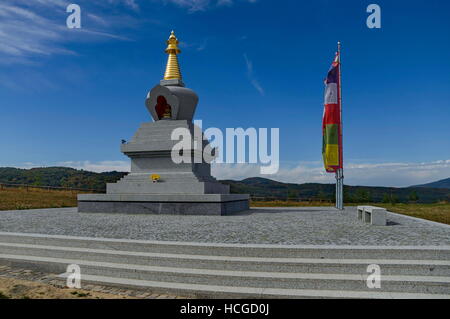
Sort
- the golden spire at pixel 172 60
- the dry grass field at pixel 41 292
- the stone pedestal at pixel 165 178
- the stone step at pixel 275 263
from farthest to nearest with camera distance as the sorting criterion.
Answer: the golden spire at pixel 172 60, the stone pedestal at pixel 165 178, the stone step at pixel 275 263, the dry grass field at pixel 41 292

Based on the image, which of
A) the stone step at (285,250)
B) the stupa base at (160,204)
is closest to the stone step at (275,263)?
the stone step at (285,250)

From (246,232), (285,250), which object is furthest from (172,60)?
(285,250)

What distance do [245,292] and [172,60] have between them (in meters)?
16.1

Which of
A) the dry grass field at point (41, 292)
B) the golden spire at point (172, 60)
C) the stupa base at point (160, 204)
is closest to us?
the dry grass field at point (41, 292)

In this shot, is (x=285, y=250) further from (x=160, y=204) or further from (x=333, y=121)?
(x=333, y=121)

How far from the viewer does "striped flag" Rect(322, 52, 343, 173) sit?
17734 mm

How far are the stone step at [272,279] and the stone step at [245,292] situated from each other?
88 millimetres

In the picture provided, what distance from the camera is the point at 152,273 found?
671cm

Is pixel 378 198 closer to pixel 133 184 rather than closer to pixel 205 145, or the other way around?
pixel 205 145

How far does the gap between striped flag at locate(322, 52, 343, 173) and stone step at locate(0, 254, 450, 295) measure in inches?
469

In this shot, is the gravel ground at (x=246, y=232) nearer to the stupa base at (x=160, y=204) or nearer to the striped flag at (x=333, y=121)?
the stupa base at (x=160, y=204)

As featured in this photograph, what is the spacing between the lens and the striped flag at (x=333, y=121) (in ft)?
58.2

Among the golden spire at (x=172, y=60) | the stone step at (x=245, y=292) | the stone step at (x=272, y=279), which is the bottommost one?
the stone step at (x=245, y=292)

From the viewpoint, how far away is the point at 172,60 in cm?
1947
